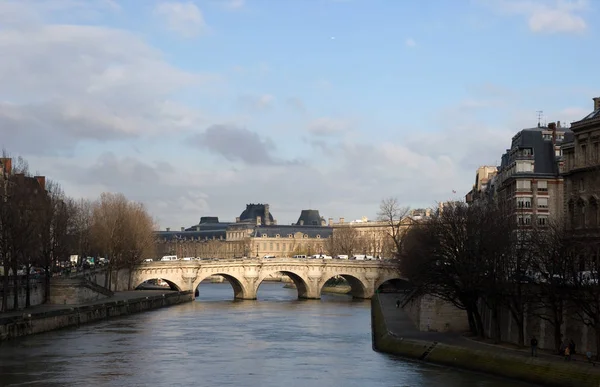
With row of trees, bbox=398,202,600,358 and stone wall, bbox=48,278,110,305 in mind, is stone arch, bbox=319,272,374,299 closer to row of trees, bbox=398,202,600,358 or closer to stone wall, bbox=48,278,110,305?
stone wall, bbox=48,278,110,305

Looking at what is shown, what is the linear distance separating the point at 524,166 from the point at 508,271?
18.2 meters

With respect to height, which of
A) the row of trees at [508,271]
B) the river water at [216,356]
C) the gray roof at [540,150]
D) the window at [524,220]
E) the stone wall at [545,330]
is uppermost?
the gray roof at [540,150]

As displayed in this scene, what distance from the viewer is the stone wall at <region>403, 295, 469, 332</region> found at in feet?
199

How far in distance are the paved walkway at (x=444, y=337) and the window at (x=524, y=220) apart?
32.3 feet

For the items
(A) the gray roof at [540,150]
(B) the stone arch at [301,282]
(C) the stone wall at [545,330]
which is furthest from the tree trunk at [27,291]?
(B) the stone arch at [301,282]

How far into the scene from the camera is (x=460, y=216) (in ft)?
212

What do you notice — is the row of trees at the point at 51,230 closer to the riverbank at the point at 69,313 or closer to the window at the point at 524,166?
the riverbank at the point at 69,313

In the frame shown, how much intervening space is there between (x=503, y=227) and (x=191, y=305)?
164 feet

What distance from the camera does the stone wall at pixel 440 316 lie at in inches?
2385

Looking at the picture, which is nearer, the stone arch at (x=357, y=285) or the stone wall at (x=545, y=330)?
the stone wall at (x=545, y=330)

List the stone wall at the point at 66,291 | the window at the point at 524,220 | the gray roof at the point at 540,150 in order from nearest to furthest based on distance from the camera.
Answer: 1. the window at the point at 524,220
2. the gray roof at the point at 540,150
3. the stone wall at the point at 66,291

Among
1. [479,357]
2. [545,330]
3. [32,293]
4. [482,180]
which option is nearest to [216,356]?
[479,357]

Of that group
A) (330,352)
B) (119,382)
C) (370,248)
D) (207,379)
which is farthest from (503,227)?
(370,248)

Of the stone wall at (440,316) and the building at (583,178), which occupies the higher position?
the building at (583,178)
